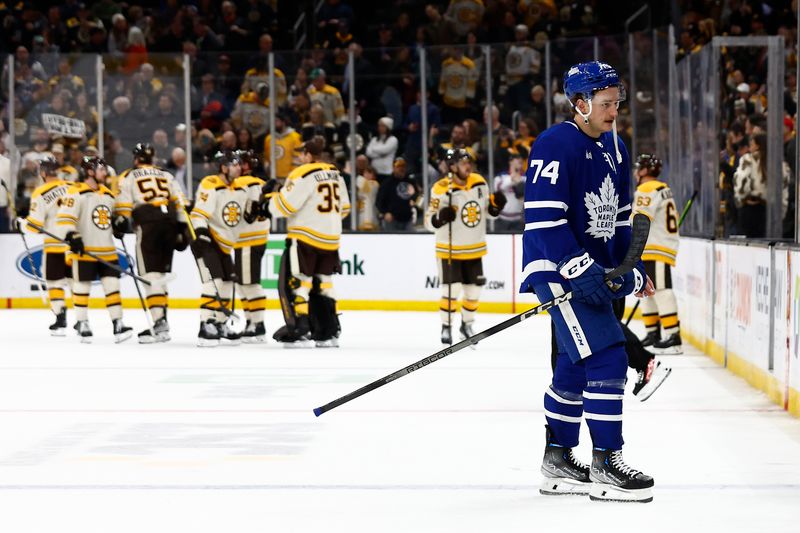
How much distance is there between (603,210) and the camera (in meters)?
4.27

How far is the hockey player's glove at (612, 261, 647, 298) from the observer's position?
13.7 feet

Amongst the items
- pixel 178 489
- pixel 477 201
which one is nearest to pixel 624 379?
pixel 178 489

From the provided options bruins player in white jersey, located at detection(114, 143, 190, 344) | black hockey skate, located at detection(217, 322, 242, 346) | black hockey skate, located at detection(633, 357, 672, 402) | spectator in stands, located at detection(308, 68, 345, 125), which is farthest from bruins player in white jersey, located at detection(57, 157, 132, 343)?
black hockey skate, located at detection(633, 357, 672, 402)

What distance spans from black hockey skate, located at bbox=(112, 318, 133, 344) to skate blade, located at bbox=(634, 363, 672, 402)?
5.98 metres

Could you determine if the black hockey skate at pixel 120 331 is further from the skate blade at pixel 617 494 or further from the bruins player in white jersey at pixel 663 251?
the skate blade at pixel 617 494

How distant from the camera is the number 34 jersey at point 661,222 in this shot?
30.4 ft

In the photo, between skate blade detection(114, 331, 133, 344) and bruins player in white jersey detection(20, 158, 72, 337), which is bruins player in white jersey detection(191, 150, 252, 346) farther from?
bruins player in white jersey detection(20, 158, 72, 337)

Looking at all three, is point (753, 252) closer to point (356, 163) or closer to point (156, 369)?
point (156, 369)

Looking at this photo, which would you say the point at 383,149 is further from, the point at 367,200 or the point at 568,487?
the point at 568,487

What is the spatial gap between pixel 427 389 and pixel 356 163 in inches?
249

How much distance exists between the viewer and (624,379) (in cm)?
422

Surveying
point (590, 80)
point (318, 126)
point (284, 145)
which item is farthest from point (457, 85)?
point (590, 80)

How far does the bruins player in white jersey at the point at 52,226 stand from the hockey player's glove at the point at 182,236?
1.16 metres

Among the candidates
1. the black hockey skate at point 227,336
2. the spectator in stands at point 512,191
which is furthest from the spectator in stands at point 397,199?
the black hockey skate at point 227,336
